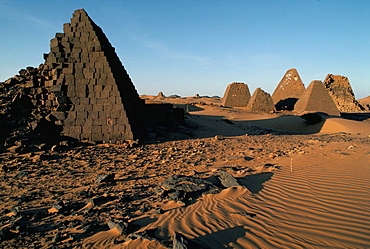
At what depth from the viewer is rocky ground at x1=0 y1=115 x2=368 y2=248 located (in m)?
2.59

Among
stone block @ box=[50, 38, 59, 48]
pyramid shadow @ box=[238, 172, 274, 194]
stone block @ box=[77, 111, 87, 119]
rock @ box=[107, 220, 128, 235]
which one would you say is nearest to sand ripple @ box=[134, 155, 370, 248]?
pyramid shadow @ box=[238, 172, 274, 194]

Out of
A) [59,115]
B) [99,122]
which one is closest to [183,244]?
[99,122]

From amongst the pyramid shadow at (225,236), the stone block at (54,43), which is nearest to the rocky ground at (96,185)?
the pyramid shadow at (225,236)

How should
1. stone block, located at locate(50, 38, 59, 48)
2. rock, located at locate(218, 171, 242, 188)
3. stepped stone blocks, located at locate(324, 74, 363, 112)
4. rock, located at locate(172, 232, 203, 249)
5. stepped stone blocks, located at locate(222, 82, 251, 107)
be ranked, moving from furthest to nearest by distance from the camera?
stepped stone blocks, located at locate(324, 74, 363, 112), stepped stone blocks, located at locate(222, 82, 251, 107), stone block, located at locate(50, 38, 59, 48), rock, located at locate(218, 171, 242, 188), rock, located at locate(172, 232, 203, 249)

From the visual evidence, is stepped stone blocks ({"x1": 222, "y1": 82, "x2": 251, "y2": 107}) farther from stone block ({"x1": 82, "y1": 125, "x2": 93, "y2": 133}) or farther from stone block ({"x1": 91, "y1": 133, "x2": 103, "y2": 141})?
stone block ({"x1": 82, "y1": 125, "x2": 93, "y2": 133})

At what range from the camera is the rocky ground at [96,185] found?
2594 mm

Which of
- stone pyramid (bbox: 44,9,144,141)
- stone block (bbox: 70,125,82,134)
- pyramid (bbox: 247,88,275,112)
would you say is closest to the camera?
stone block (bbox: 70,125,82,134)

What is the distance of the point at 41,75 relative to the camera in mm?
8219

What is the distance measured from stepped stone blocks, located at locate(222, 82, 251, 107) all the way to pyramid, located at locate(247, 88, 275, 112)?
3868 millimetres

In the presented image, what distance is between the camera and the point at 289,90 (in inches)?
1119

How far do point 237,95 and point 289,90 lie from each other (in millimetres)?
6753

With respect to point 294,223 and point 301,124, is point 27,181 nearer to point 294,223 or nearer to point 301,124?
point 294,223

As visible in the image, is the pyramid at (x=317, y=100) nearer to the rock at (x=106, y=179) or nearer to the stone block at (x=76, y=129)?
the stone block at (x=76, y=129)

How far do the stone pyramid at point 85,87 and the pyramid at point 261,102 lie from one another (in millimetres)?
18275
